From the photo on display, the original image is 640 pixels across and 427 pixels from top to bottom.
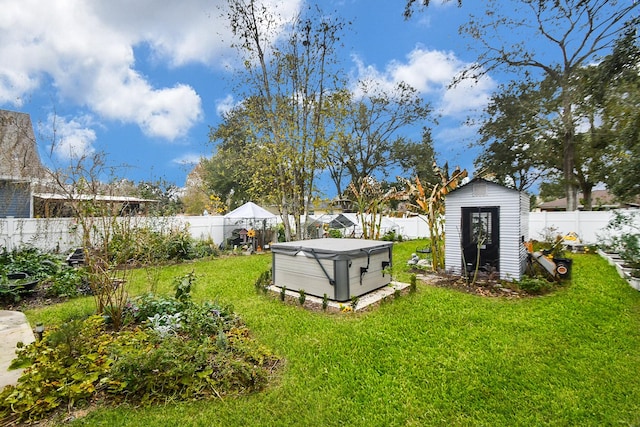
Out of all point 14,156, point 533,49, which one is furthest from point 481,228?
point 14,156

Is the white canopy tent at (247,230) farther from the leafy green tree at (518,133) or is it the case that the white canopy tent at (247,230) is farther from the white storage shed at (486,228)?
the leafy green tree at (518,133)

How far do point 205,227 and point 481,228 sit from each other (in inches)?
393

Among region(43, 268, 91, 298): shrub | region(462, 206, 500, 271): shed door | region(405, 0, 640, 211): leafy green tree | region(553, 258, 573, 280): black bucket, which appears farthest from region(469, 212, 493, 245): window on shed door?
region(43, 268, 91, 298): shrub

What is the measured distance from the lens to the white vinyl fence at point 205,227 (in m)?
7.99

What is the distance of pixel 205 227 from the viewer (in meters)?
Answer: 12.3

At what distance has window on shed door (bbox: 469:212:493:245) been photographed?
23.2ft

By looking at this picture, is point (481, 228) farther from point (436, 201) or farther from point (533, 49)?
point (533, 49)

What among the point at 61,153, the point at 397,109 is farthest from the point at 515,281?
the point at 397,109

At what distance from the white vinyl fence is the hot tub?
119 inches

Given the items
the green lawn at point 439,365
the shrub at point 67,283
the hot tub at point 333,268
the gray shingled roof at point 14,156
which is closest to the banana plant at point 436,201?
the hot tub at point 333,268

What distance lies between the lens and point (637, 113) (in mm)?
3553

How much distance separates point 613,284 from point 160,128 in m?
13.6

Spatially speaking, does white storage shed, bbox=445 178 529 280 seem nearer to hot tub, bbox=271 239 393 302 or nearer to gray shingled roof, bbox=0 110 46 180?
hot tub, bbox=271 239 393 302

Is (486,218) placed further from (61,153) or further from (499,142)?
(499,142)
